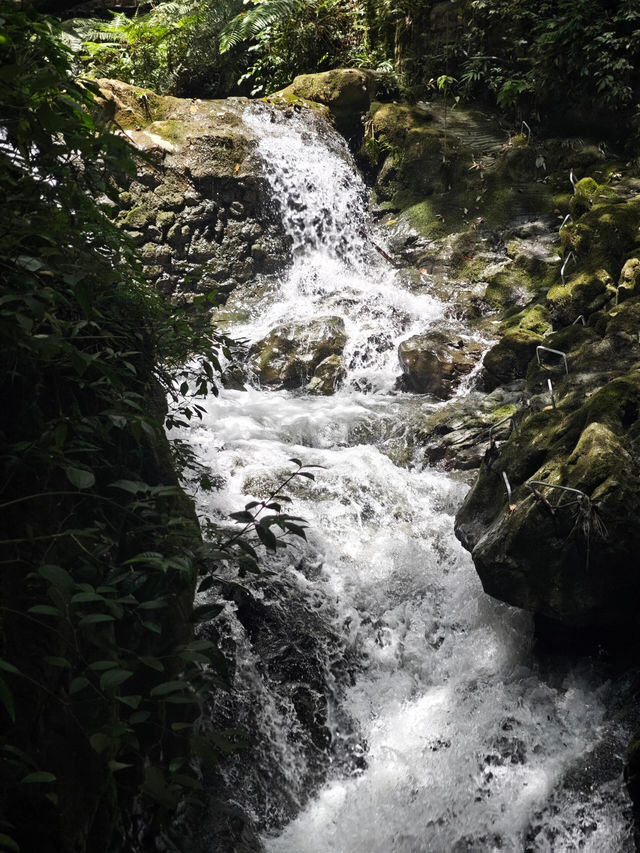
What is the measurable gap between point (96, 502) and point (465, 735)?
275 cm

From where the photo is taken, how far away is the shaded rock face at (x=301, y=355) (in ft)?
28.1

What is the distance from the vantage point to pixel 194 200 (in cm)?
1085

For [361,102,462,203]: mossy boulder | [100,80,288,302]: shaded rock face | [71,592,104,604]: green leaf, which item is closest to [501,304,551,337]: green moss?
[361,102,462,203]: mossy boulder

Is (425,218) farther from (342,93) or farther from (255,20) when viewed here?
(255,20)

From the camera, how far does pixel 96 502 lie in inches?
86.8

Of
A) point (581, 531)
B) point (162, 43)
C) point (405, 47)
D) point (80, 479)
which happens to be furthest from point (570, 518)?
point (162, 43)

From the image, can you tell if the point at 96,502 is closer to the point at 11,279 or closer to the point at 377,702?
the point at 11,279

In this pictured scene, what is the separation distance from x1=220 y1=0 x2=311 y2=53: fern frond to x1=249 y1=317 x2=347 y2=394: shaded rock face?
6871 millimetres

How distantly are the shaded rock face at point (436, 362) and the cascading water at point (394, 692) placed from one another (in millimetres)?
1137

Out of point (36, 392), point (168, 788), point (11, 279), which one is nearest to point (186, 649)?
point (168, 788)

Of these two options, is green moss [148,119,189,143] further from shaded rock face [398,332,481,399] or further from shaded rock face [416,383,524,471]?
shaded rock face [416,383,524,471]

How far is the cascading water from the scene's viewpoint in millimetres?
3361

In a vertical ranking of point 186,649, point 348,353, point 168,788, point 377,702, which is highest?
point 186,649

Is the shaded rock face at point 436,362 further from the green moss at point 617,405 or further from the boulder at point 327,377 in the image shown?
the green moss at point 617,405
